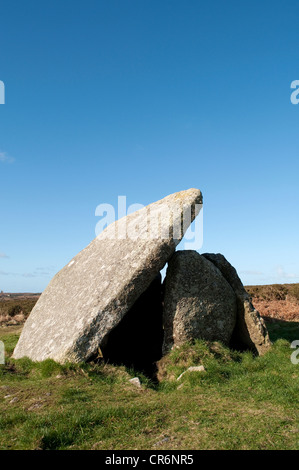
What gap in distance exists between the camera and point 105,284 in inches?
444

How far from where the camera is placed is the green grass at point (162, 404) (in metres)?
6.46

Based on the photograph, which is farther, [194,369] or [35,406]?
[194,369]

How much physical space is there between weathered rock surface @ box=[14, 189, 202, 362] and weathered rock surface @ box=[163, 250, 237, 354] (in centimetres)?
106

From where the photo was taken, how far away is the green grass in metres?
6.46

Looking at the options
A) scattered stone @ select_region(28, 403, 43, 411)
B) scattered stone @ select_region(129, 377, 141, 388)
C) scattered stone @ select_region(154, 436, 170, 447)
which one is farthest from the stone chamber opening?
scattered stone @ select_region(154, 436, 170, 447)

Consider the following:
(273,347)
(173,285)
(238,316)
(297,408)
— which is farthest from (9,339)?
(297,408)

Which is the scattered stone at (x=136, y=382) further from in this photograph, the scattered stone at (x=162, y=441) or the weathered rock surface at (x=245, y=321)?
the weathered rock surface at (x=245, y=321)

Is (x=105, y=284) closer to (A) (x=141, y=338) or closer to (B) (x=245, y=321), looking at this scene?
(A) (x=141, y=338)

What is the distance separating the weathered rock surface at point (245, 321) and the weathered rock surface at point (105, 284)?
276cm

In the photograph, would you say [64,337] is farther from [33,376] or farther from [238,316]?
[238,316]

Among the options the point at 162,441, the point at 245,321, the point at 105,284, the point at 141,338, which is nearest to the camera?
the point at 162,441

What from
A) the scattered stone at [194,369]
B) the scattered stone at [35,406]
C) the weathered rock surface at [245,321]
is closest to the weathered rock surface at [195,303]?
the weathered rock surface at [245,321]

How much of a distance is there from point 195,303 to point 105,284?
2889mm

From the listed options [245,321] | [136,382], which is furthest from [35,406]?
[245,321]
